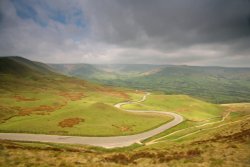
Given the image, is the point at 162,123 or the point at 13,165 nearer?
the point at 13,165

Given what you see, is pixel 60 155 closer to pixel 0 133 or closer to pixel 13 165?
pixel 13 165

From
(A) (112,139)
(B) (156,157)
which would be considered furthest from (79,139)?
(B) (156,157)

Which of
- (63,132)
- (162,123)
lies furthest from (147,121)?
(63,132)

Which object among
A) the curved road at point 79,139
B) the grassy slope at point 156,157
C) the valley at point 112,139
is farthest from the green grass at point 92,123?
the grassy slope at point 156,157

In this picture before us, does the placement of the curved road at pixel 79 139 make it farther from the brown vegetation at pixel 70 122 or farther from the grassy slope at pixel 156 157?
the grassy slope at pixel 156 157

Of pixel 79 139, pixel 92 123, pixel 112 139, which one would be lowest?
pixel 112 139

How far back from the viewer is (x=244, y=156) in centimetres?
2664

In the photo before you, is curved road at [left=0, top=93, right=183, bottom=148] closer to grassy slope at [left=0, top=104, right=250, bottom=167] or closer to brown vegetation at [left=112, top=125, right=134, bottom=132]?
brown vegetation at [left=112, top=125, right=134, bottom=132]

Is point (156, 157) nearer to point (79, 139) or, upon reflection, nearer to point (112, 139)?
point (112, 139)

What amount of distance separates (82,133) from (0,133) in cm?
2788

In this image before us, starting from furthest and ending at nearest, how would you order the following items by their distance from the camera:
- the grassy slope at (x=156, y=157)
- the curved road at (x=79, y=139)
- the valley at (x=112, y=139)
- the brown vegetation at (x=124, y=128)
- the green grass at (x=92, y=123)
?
the brown vegetation at (x=124, y=128)
the green grass at (x=92, y=123)
the curved road at (x=79, y=139)
the valley at (x=112, y=139)
the grassy slope at (x=156, y=157)

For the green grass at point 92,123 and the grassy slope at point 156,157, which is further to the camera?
the green grass at point 92,123

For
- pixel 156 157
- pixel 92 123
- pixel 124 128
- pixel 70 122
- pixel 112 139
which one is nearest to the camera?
pixel 156 157

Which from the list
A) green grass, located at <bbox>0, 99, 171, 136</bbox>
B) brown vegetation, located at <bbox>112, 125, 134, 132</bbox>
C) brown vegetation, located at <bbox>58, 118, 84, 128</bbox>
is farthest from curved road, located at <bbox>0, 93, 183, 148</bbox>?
brown vegetation, located at <bbox>58, 118, 84, 128</bbox>
